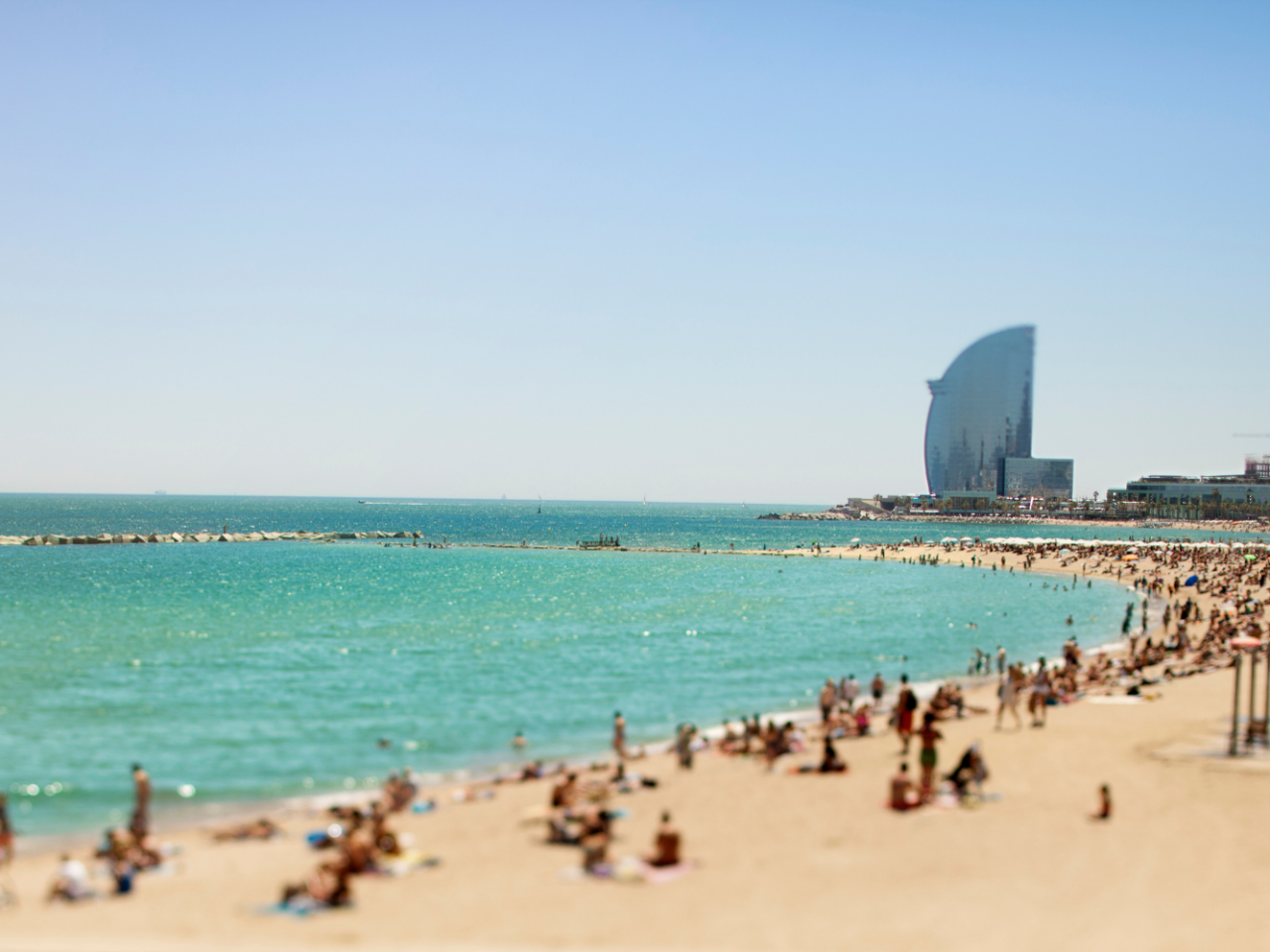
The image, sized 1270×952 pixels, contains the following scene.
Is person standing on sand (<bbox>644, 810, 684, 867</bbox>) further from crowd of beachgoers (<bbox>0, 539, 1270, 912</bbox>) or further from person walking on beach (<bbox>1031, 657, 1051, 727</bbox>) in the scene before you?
person walking on beach (<bbox>1031, 657, 1051, 727</bbox>)

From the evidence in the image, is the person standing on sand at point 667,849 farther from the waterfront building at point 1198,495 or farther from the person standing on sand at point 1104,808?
the waterfront building at point 1198,495

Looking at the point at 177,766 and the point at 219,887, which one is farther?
the point at 177,766

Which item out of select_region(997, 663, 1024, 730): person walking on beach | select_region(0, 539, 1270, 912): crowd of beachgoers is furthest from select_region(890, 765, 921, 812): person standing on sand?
select_region(997, 663, 1024, 730): person walking on beach

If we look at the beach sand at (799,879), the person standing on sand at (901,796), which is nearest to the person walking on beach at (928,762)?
the person standing on sand at (901,796)

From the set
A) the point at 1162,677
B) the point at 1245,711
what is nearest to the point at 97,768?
the point at 1245,711

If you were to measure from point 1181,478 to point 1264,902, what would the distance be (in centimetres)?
21114

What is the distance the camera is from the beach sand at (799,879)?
8.85m

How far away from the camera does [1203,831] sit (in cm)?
1147

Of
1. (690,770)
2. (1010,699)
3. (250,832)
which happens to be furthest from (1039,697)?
(250,832)

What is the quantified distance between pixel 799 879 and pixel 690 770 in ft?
18.0

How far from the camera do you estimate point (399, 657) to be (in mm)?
28344

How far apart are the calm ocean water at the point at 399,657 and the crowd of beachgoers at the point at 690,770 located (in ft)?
4.86

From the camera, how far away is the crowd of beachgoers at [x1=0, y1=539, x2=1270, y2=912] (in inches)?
427

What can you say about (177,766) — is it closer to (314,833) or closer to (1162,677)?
(314,833)
